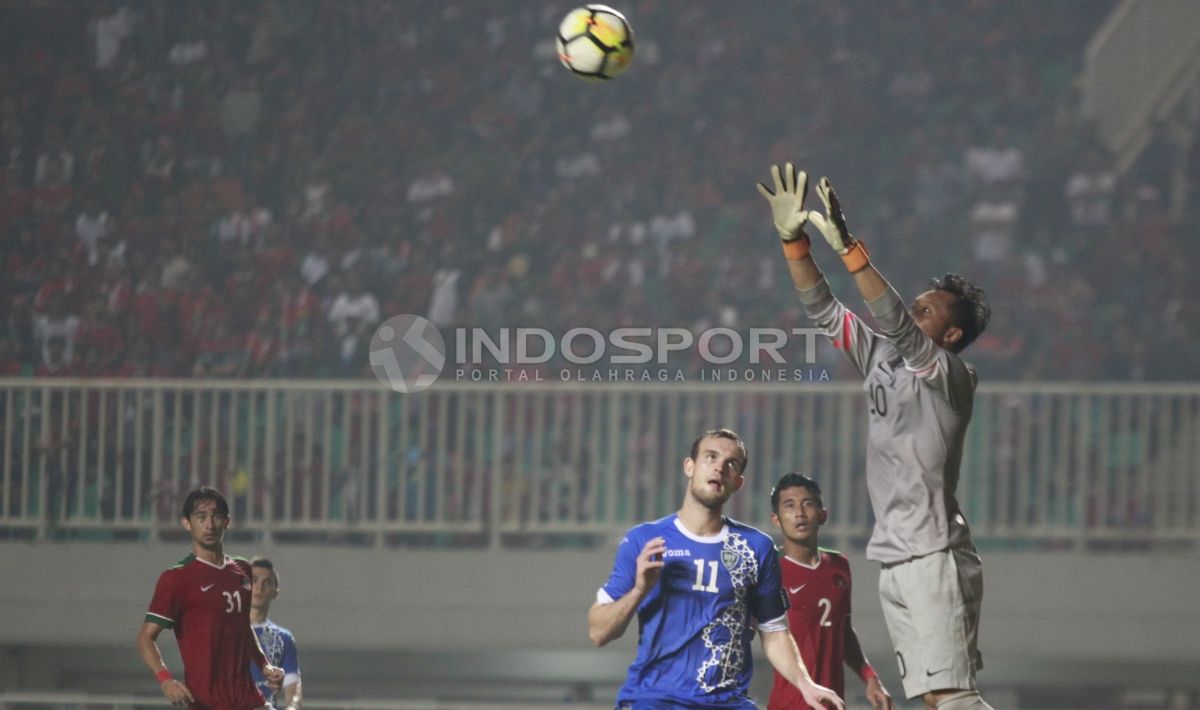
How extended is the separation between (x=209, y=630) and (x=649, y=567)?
2.44 metres

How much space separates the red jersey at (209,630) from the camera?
19.0 ft

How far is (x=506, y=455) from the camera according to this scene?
1002 centimetres

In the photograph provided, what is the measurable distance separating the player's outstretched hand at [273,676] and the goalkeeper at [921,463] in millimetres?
2355

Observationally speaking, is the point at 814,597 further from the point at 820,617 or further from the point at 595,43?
the point at 595,43

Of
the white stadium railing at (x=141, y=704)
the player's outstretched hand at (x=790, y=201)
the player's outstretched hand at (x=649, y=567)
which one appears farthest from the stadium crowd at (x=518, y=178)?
the player's outstretched hand at (x=649, y=567)

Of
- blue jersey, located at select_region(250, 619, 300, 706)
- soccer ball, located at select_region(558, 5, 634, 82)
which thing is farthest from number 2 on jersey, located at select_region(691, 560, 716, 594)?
soccer ball, located at select_region(558, 5, 634, 82)

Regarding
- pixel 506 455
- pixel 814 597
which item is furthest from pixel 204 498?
pixel 506 455

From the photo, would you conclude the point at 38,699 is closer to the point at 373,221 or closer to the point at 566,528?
the point at 566,528

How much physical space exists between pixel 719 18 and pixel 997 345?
15.6 feet

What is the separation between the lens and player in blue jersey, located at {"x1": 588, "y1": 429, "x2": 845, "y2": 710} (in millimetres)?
4199

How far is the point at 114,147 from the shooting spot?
13.9 metres

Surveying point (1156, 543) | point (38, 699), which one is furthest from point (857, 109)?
point (38, 699)

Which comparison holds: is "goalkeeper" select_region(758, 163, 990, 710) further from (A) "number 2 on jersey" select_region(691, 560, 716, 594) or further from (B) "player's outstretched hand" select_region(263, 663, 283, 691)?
A: (B) "player's outstretched hand" select_region(263, 663, 283, 691)

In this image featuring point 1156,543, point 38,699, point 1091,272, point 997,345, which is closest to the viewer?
point 38,699
